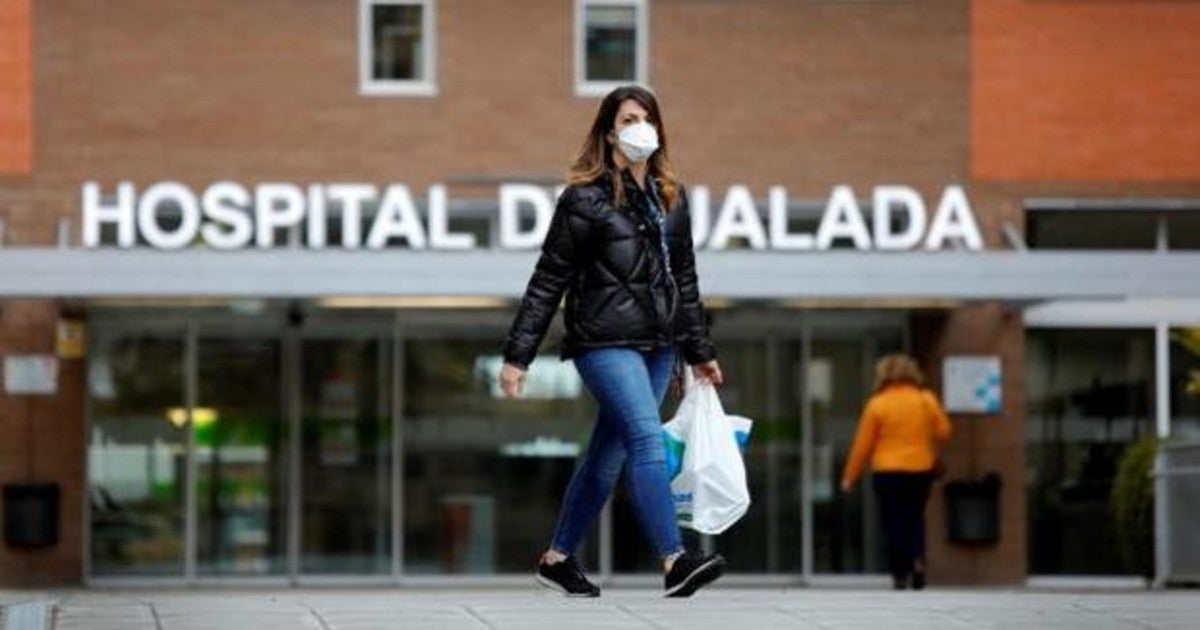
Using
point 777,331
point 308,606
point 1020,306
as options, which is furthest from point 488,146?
point 308,606

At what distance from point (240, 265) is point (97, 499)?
303 cm

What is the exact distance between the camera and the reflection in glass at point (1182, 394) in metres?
26.7

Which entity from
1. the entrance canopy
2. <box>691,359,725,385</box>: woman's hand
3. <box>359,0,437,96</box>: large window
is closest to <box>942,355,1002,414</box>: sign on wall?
the entrance canopy

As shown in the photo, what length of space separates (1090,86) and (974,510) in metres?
3.57

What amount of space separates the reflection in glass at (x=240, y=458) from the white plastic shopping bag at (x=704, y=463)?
14220 mm

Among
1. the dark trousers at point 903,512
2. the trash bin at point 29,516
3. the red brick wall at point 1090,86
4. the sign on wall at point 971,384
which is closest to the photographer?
the dark trousers at point 903,512

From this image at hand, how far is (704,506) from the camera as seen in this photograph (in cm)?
1198

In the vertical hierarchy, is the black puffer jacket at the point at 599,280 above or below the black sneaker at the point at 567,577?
above

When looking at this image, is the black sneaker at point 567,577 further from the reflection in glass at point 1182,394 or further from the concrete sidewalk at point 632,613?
the reflection in glass at point 1182,394

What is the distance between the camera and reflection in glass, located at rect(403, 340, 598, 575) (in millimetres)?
26203

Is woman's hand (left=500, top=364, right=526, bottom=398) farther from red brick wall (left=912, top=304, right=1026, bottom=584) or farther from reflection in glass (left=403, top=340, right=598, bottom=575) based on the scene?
red brick wall (left=912, top=304, right=1026, bottom=584)

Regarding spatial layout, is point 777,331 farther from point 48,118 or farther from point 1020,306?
point 48,118

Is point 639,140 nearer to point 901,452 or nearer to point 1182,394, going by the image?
point 901,452

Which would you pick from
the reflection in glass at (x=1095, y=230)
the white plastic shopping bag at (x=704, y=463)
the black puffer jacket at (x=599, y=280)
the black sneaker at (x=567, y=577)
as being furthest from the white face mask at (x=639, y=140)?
the reflection in glass at (x=1095, y=230)
